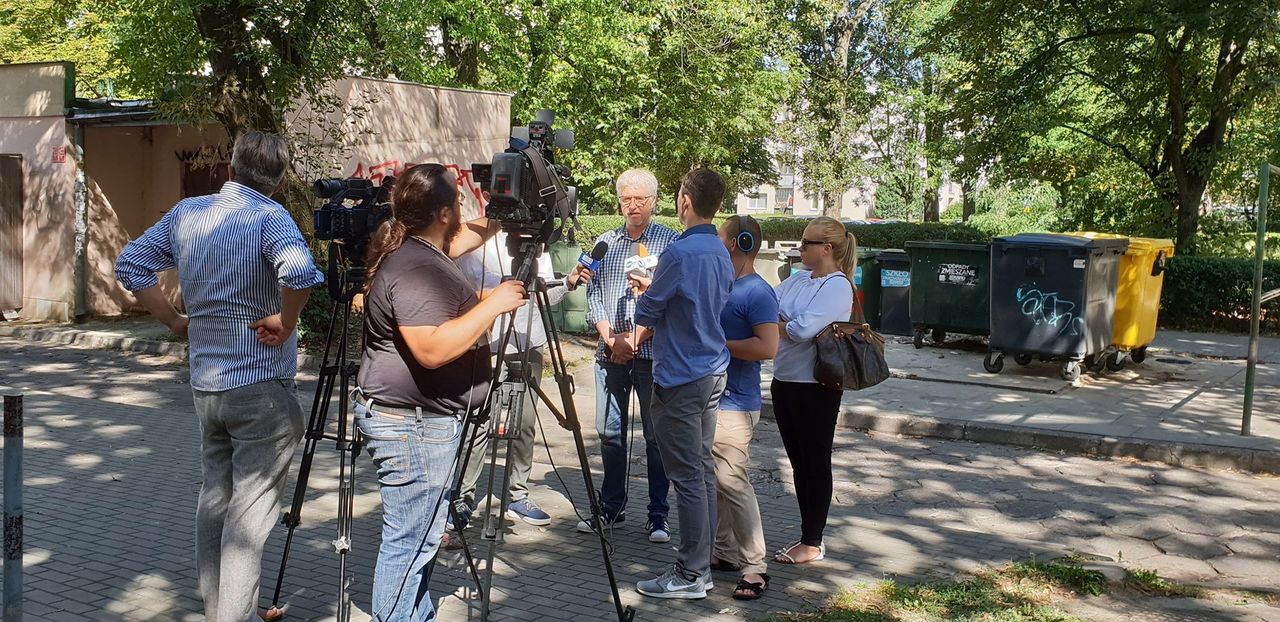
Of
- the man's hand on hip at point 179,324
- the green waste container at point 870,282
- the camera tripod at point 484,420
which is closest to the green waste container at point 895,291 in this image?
the green waste container at point 870,282

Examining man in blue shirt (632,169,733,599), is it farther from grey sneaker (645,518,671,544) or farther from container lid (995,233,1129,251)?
container lid (995,233,1129,251)

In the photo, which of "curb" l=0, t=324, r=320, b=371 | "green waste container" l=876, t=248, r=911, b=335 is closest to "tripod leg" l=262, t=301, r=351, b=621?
"curb" l=0, t=324, r=320, b=371

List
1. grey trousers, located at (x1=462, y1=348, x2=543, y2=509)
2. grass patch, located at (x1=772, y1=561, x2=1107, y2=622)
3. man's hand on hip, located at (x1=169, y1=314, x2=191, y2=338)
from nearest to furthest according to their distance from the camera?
man's hand on hip, located at (x1=169, y1=314, x2=191, y2=338)
grass patch, located at (x1=772, y1=561, x2=1107, y2=622)
grey trousers, located at (x1=462, y1=348, x2=543, y2=509)

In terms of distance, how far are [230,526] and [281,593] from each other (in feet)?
3.26

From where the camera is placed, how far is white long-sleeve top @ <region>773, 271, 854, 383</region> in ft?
17.7

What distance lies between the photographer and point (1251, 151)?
1844 centimetres

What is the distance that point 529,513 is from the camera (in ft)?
20.6

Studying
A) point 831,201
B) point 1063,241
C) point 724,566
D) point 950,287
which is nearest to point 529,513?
point 724,566

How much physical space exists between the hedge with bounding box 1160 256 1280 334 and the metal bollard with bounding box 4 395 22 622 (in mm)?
16612

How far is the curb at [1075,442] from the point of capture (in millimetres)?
8469

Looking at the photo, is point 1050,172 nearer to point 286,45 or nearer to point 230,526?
point 286,45

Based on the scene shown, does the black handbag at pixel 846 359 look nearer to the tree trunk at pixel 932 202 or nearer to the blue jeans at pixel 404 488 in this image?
the blue jeans at pixel 404 488

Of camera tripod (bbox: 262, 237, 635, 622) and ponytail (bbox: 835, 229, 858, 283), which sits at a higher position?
ponytail (bbox: 835, 229, 858, 283)

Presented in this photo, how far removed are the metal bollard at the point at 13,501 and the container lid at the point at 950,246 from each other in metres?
11.4
